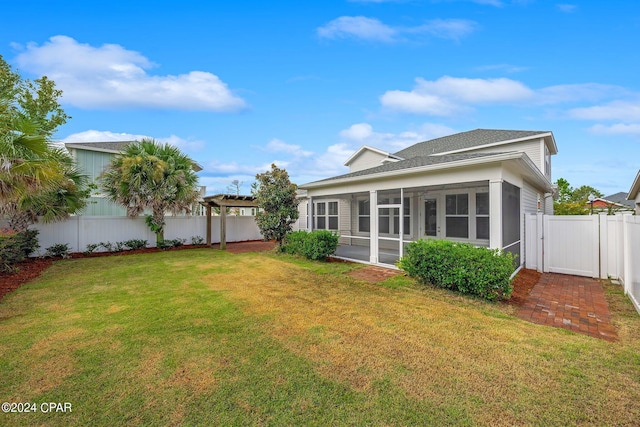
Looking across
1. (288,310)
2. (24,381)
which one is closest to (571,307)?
(288,310)

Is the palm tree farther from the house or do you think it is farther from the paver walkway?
the paver walkway

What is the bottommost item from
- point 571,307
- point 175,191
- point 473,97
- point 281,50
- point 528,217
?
point 571,307

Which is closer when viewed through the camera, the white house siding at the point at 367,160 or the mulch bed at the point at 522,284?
the mulch bed at the point at 522,284

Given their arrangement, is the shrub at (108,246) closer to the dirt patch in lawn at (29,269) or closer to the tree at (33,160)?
the dirt patch in lawn at (29,269)

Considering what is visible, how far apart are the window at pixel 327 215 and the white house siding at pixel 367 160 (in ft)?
13.2

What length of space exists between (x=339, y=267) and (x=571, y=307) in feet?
18.3

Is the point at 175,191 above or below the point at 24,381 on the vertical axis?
above

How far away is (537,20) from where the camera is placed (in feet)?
28.4

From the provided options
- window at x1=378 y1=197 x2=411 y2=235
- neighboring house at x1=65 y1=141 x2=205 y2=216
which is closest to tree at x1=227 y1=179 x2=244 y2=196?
neighboring house at x1=65 y1=141 x2=205 y2=216

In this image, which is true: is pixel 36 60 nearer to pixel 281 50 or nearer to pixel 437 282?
pixel 281 50

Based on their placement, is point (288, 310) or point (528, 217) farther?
point (528, 217)

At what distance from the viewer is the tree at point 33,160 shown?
20.2 ft

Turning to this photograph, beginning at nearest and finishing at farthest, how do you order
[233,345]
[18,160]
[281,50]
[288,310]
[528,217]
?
[233,345] < [288,310] < [18,160] < [528,217] < [281,50]

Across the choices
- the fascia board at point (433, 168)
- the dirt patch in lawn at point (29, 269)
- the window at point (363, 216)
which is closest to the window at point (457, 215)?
the fascia board at point (433, 168)
